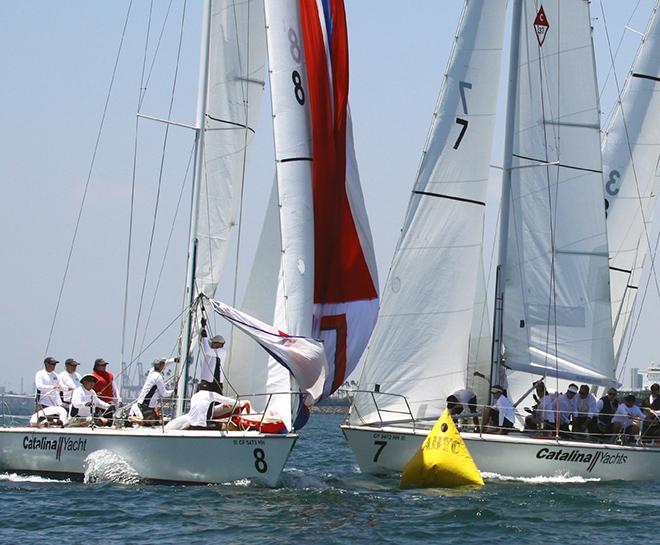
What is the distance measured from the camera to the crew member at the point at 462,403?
80.3 feet

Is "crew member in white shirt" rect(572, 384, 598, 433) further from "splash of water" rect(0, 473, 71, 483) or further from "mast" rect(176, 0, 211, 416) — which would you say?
"splash of water" rect(0, 473, 71, 483)

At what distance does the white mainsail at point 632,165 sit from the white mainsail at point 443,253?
634cm

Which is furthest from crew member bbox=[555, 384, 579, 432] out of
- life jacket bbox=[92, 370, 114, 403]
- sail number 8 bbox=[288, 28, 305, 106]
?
life jacket bbox=[92, 370, 114, 403]

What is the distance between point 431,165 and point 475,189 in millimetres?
953

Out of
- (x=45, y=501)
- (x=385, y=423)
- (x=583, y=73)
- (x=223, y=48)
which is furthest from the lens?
(x=583, y=73)

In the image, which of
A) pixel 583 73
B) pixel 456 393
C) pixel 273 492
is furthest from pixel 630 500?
pixel 583 73

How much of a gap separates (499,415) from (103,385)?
7031mm

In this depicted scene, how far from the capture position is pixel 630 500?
21594mm

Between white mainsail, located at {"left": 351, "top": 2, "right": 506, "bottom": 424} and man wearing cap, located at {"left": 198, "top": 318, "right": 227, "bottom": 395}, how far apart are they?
379cm

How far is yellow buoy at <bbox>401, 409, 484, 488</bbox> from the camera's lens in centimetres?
2184

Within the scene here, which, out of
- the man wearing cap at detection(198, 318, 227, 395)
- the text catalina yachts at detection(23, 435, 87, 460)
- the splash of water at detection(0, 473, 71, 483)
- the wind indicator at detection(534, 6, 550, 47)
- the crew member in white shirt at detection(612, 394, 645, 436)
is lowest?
the splash of water at detection(0, 473, 71, 483)

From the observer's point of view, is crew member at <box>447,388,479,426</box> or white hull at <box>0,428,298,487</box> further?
crew member at <box>447,388,479,426</box>

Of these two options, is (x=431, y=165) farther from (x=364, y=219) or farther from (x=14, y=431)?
(x=14, y=431)

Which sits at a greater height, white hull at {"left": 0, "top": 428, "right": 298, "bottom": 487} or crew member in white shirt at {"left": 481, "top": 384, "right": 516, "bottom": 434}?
crew member in white shirt at {"left": 481, "top": 384, "right": 516, "bottom": 434}
